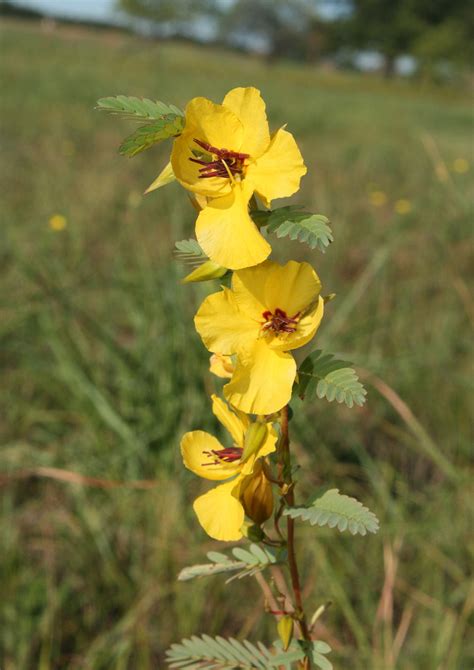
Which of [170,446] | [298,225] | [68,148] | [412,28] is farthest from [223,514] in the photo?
[412,28]

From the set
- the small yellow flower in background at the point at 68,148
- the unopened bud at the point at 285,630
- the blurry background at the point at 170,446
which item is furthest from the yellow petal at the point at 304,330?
the small yellow flower in background at the point at 68,148

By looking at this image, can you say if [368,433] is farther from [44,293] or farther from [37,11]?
[37,11]

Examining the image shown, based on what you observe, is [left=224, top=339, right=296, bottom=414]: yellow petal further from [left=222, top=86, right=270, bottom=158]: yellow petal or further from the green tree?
the green tree

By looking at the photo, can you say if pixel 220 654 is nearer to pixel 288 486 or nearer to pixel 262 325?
pixel 288 486

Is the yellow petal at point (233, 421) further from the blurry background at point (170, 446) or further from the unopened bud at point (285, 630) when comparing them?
the blurry background at point (170, 446)

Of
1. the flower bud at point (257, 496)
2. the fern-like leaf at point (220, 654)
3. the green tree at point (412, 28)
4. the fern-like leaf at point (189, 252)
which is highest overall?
the green tree at point (412, 28)

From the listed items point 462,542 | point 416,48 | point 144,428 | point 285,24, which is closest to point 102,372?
point 144,428
